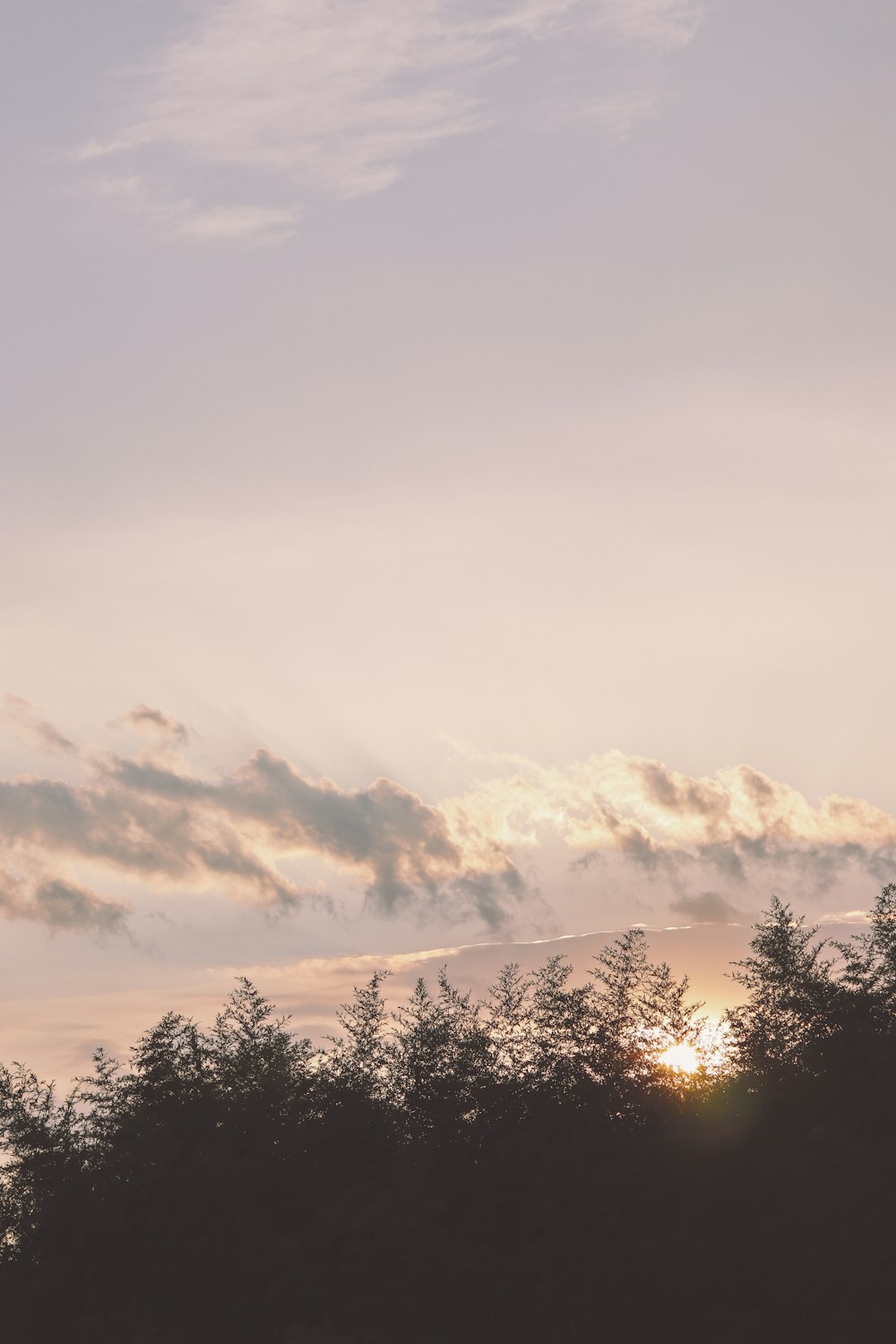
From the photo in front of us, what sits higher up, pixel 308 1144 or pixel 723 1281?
pixel 308 1144

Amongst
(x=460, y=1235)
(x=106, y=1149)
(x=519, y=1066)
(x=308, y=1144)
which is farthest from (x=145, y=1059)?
(x=460, y=1235)

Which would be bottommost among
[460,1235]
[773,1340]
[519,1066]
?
[773,1340]

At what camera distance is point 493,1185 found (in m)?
40.8

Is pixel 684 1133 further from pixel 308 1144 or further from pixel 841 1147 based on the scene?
pixel 308 1144

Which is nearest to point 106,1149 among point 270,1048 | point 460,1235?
point 270,1048

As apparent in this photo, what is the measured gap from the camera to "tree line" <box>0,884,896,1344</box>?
3553cm

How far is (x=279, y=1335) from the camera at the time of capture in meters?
37.2

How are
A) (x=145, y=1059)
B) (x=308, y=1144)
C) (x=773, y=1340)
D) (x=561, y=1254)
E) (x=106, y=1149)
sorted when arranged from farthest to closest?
(x=145, y=1059) → (x=106, y=1149) → (x=308, y=1144) → (x=561, y=1254) → (x=773, y=1340)

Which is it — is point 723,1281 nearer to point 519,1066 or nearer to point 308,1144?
point 519,1066

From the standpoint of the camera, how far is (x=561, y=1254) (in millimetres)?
36469

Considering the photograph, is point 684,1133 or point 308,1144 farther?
point 308,1144

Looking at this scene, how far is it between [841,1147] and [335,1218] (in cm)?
1579

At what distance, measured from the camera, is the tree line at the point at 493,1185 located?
1399 inches

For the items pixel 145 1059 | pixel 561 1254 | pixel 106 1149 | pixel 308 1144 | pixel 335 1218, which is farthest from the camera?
pixel 145 1059
